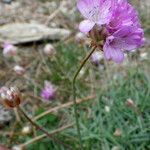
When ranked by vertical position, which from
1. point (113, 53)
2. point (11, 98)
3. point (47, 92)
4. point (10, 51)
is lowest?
point (47, 92)

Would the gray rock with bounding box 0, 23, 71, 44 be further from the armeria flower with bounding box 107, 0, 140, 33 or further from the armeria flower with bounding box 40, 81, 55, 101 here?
the armeria flower with bounding box 107, 0, 140, 33

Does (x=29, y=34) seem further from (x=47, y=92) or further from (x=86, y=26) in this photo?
(x=86, y=26)

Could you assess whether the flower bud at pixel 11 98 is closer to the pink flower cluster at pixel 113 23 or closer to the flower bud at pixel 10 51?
the pink flower cluster at pixel 113 23

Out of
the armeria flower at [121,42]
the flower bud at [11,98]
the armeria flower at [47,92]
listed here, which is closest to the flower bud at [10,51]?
the armeria flower at [47,92]

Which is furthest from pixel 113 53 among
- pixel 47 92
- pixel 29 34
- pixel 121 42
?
pixel 29 34

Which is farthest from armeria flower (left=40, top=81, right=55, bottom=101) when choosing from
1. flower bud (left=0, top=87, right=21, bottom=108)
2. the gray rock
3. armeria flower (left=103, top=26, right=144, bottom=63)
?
armeria flower (left=103, top=26, right=144, bottom=63)

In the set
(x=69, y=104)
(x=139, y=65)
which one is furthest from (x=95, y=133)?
(x=139, y=65)
